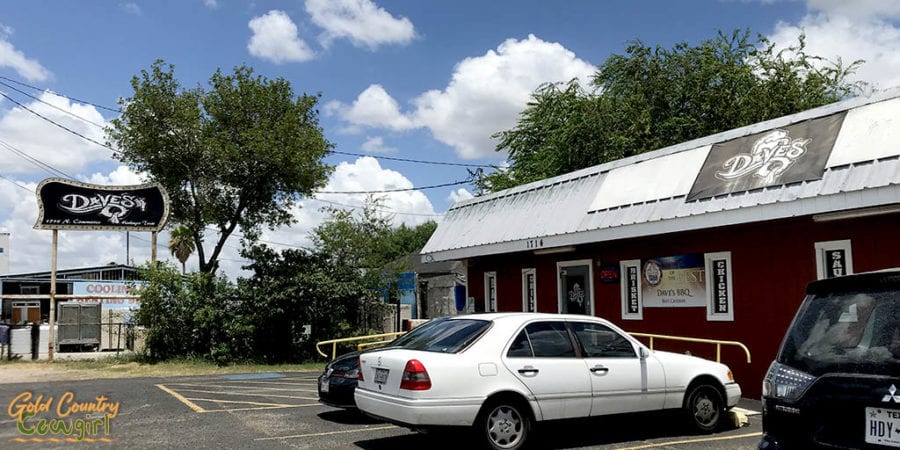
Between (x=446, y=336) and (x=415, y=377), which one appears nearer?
(x=415, y=377)

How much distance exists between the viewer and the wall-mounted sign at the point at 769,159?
10.9 meters

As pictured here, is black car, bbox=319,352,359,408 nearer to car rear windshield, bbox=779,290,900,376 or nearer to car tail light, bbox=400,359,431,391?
car tail light, bbox=400,359,431,391

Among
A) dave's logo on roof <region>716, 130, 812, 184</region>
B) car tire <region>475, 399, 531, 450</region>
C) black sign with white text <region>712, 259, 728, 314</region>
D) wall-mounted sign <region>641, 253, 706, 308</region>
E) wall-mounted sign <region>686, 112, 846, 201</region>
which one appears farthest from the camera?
wall-mounted sign <region>641, 253, 706, 308</region>

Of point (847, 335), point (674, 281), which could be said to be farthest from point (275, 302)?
point (847, 335)

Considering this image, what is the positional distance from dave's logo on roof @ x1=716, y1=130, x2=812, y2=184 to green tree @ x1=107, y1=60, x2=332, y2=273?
1410 centimetres

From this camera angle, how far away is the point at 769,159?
11.7 metres

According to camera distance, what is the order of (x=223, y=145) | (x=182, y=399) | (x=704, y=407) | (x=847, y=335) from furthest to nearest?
1. (x=223, y=145)
2. (x=182, y=399)
3. (x=704, y=407)
4. (x=847, y=335)

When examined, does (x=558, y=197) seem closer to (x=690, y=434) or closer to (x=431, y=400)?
(x=690, y=434)

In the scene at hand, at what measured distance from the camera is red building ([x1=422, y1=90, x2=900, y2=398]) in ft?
34.2

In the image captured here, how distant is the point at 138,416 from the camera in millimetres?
11320

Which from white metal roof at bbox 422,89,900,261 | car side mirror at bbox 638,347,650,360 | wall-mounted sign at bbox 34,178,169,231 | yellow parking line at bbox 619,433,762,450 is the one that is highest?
wall-mounted sign at bbox 34,178,169,231

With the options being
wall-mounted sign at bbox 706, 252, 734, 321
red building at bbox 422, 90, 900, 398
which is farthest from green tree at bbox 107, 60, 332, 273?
wall-mounted sign at bbox 706, 252, 734, 321

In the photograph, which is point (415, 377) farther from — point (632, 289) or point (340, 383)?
point (632, 289)

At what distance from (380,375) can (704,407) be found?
410cm
